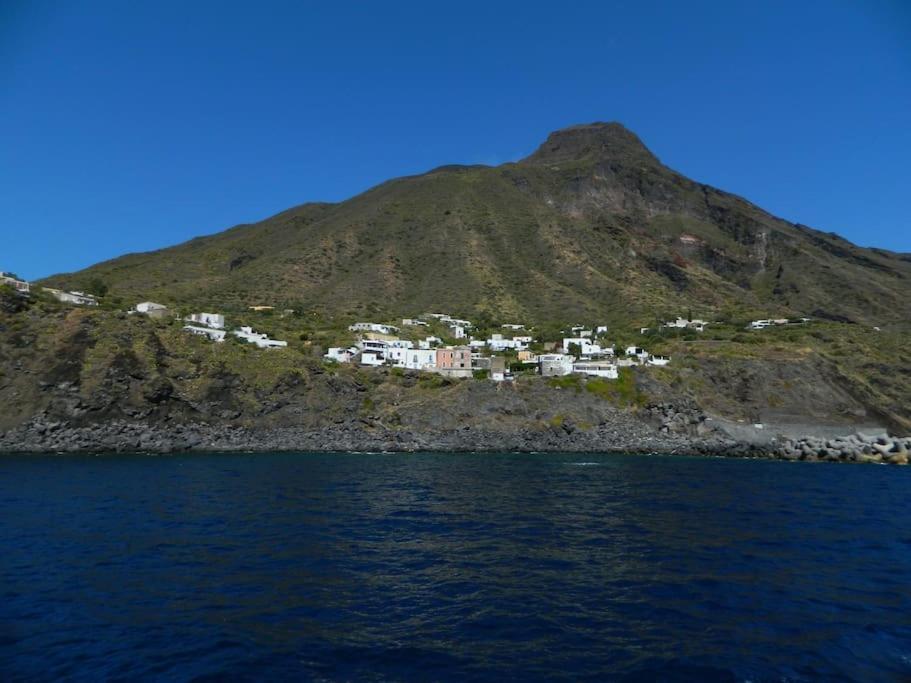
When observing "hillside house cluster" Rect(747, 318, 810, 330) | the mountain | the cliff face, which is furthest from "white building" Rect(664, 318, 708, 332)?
the cliff face

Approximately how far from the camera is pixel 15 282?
313 feet

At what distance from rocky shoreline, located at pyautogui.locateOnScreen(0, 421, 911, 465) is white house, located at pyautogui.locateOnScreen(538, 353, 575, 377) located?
15129 millimetres

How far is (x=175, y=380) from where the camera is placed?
7906 cm

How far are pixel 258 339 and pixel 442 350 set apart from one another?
106 ft

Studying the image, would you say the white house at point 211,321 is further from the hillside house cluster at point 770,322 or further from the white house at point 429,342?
the hillside house cluster at point 770,322

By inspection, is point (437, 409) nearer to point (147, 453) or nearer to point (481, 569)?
point (147, 453)

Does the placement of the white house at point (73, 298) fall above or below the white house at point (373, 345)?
above

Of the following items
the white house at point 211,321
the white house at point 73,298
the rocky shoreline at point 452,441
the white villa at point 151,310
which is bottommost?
the rocky shoreline at point 452,441

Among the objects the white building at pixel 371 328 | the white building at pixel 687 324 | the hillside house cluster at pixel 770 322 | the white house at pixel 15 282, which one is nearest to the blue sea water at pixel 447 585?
the white house at pixel 15 282

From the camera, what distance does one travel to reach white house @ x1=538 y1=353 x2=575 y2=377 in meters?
98.1

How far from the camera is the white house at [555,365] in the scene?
98062 mm

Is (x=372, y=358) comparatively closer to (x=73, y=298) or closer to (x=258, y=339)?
(x=258, y=339)

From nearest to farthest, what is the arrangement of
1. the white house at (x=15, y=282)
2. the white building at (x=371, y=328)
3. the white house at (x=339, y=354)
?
the white house at (x=15, y=282) → the white house at (x=339, y=354) → the white building at (x=371, y=328)

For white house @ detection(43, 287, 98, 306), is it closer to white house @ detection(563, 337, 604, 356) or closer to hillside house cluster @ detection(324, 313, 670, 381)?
hillside house cluster @ detection(324, 313, 670, 381)
